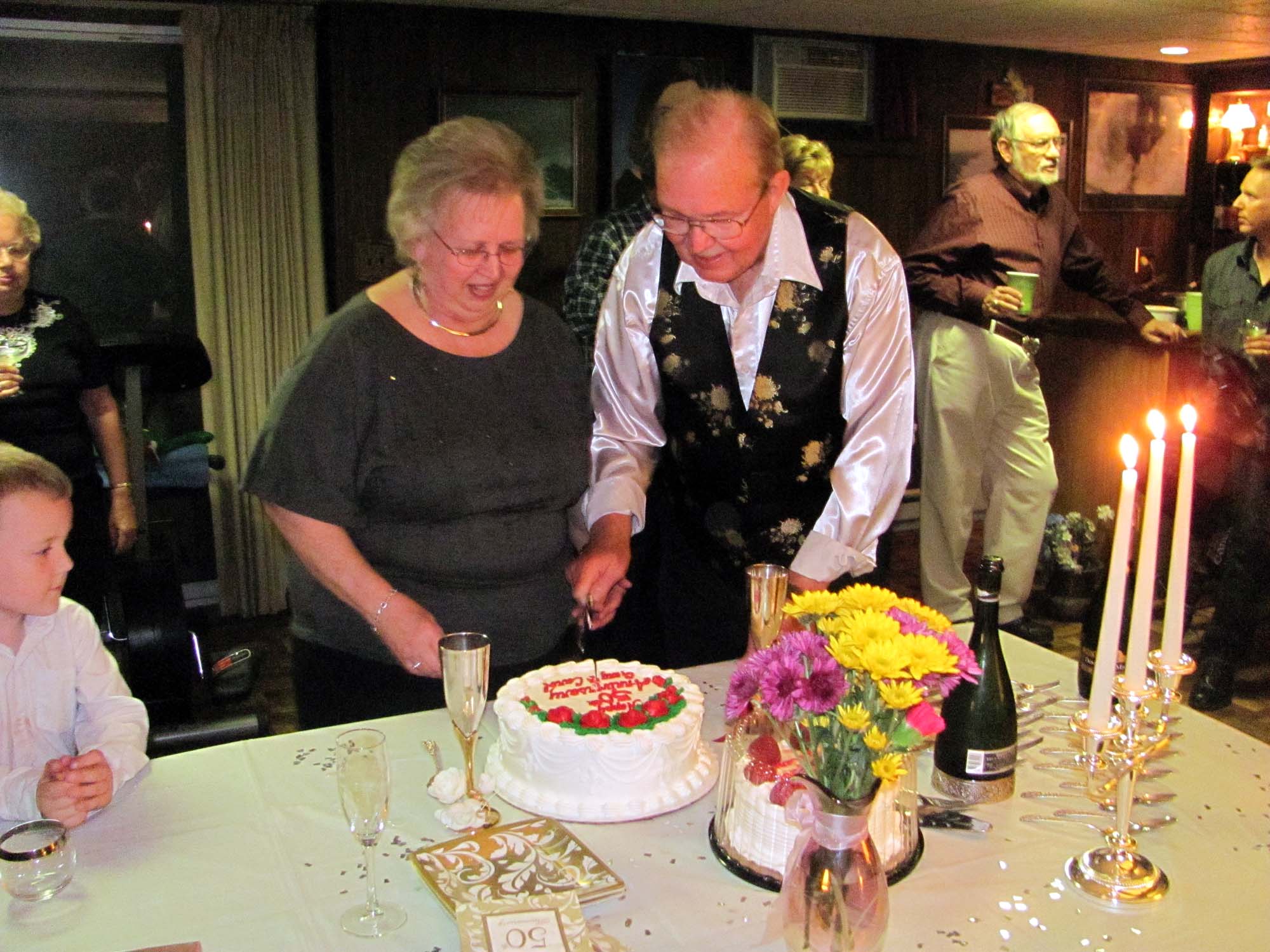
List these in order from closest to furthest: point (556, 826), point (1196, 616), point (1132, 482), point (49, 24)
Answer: point (1132, 482) < point (556, 826) < point (49, 24) < point (1196, 616)

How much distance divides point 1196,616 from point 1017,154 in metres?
1.86

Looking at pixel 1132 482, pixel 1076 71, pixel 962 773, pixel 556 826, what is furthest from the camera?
pixel 1076 71

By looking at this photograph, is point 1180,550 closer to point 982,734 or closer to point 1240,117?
point 982,734

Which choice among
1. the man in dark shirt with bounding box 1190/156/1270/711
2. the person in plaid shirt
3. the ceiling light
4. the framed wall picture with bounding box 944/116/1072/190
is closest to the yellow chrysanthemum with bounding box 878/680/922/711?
the person in plaid shirt

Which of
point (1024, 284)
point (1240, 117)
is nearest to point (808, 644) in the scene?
point (1024, 284)

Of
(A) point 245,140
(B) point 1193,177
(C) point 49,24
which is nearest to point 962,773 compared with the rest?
(A) point 245,140

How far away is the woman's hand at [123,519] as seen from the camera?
314 centimetres

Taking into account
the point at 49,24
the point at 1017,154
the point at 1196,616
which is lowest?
the point at 1196,616

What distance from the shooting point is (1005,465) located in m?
4.21

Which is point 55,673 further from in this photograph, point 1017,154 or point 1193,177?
point 1193,177

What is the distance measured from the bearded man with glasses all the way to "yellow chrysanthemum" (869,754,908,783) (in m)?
0.87

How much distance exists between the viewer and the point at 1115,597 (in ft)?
3.91

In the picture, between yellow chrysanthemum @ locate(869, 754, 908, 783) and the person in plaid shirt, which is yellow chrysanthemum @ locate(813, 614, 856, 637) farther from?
the person in plaid shirt

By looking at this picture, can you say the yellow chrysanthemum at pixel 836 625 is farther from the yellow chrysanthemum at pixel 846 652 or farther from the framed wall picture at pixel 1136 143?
the framed wall picture at pixel 1136 143
